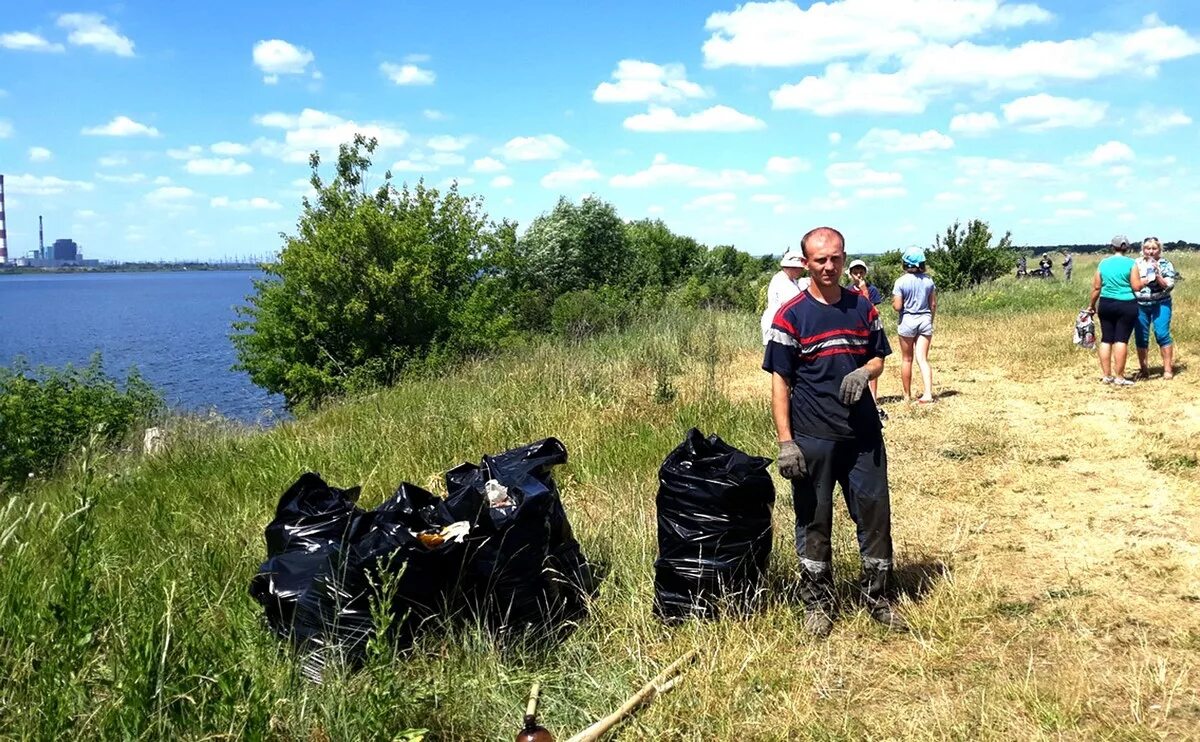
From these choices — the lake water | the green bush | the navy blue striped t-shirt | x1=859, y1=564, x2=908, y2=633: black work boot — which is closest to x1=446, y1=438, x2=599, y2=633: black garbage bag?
the navy blue striped t-shirt

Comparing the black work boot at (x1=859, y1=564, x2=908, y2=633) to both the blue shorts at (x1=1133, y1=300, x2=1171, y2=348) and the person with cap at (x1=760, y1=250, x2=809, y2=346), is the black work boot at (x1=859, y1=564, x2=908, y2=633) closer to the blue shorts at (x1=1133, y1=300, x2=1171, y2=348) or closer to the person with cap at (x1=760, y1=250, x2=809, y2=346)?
the person with cap at (x1=760, y1=250, x2=809, y2=346)

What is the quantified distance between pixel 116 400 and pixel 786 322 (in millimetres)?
16729

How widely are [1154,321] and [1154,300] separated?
2.16 feet

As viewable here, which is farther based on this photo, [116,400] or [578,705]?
[116,400]

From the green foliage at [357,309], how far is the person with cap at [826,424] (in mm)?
12318

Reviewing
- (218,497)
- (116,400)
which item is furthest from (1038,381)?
(116,400)

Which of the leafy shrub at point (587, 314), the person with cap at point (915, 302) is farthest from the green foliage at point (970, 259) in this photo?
the person with cap at point (915, 302)

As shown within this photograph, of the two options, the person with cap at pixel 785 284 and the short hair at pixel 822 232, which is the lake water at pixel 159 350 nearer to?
the person with cap at pixel 785 284

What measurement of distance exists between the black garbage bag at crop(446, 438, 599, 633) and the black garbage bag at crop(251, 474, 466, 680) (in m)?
0.13

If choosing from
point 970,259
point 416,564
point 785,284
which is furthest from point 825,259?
point 970,259

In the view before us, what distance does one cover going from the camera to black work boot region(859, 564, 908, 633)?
161 inches

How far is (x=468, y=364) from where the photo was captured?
13203 mm

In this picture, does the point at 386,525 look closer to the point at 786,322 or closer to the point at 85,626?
the point at 85,626

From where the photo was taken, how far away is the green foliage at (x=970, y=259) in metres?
26.2
